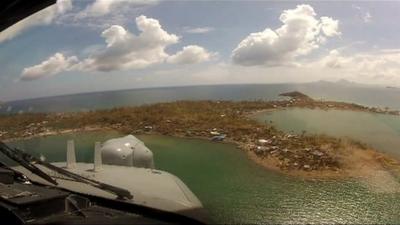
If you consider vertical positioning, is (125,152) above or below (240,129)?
below

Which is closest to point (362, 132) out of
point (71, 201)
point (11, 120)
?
point (71, 201)

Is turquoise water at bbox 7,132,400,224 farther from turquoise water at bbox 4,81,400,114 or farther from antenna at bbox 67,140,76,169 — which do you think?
turquoise water at bbox 4,81,400,114

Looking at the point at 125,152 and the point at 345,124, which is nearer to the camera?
the point at 345,124

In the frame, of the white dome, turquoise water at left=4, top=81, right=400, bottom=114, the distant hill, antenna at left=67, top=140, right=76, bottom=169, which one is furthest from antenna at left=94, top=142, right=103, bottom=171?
the distant hill

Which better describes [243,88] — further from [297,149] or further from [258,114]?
[297,149]

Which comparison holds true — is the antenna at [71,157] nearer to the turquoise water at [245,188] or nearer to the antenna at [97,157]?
the turquoise water at [245,188]

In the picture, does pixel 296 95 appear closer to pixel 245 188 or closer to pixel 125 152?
pixel 245 188

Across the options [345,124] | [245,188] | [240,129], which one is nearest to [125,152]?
[240,129]
